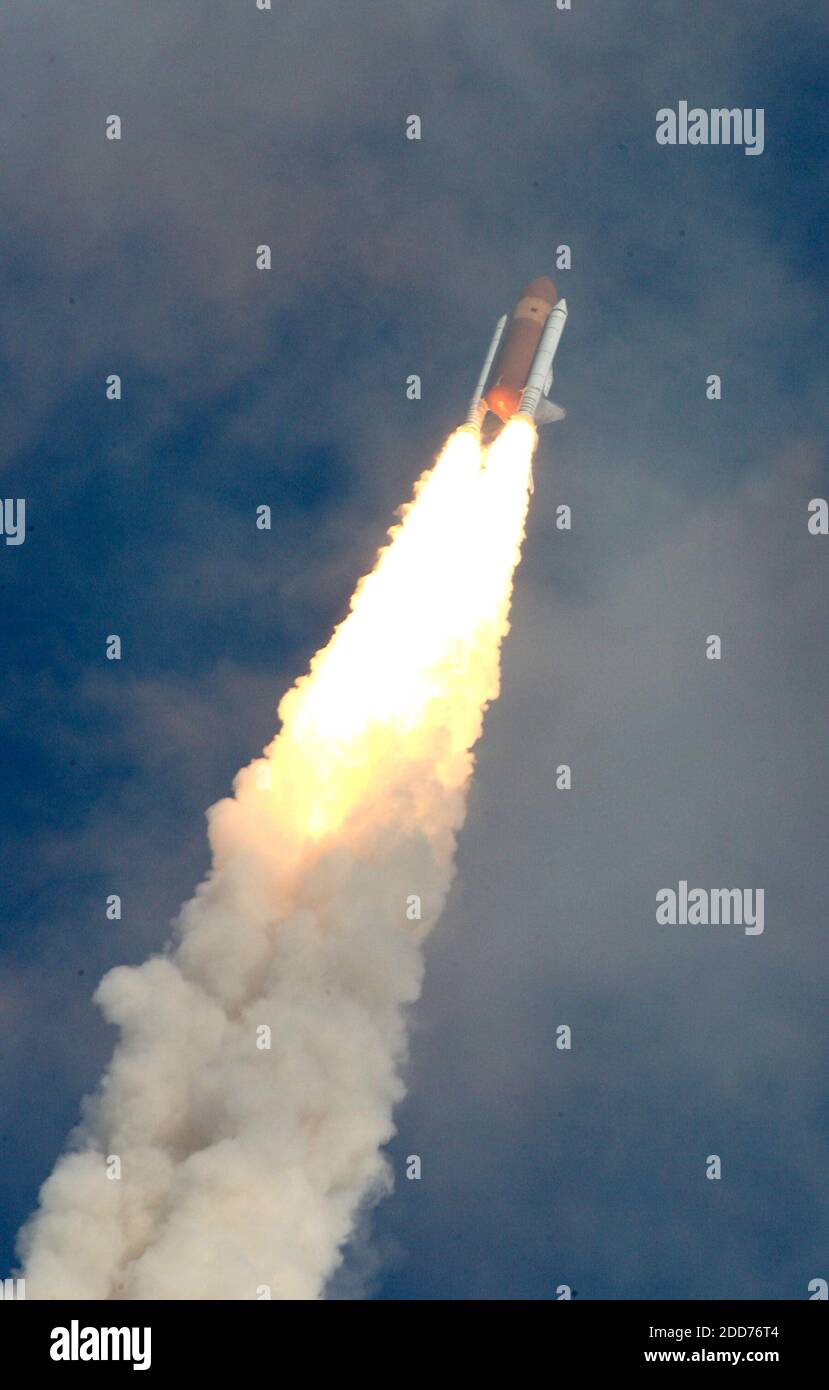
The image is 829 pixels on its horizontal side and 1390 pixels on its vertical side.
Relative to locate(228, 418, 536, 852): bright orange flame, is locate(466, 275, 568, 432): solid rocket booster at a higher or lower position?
higher

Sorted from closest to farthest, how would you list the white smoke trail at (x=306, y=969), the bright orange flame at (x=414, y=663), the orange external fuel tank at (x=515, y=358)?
the white smoke trail at (x=306, y=969) < the bright orange flame at (x=414, y=663) < the orange external fuel tank at (x=515, y=358)

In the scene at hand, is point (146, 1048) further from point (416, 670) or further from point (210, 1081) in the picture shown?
point (416, 670)

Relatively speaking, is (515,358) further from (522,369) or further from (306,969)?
(306,969)

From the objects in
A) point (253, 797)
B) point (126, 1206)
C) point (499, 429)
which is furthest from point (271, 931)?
point (499, 429)

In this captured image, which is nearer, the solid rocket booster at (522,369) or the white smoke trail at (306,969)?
the white smoke trail at (306,969)

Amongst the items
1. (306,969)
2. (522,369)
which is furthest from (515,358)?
(306,969)

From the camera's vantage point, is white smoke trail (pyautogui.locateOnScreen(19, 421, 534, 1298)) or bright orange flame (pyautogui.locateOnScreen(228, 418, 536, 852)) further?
bright orange flame (pyautogui.locateOnScreen(228, 418, 536, 852))
